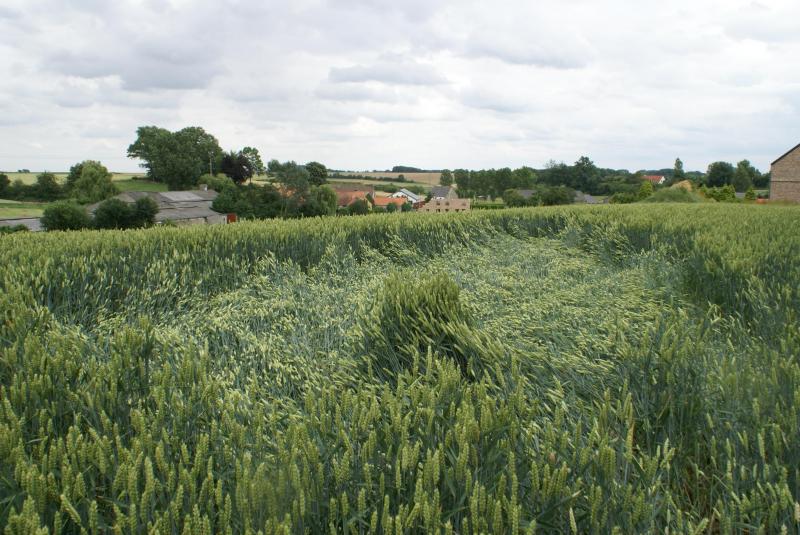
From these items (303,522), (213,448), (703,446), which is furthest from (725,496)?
(213,448)

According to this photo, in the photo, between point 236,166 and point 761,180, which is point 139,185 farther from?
point 761,180

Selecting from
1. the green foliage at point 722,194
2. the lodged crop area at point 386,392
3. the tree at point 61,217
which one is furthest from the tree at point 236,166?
the lodged crop area at point 386,392

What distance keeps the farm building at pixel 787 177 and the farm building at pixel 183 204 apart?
5719 cm

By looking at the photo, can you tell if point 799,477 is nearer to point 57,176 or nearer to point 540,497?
point 540,497

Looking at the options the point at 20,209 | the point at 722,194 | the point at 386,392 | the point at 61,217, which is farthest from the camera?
the point at 20,209

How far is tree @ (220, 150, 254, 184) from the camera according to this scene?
9306 centimetres

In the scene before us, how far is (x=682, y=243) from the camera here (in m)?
8.24

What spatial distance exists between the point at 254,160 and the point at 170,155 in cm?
1769

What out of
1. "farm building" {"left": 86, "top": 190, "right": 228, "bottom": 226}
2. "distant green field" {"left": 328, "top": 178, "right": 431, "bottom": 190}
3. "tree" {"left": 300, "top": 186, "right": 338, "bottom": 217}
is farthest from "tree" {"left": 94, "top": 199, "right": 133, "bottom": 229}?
"distant green field" {"left": 328, "top": 178, "right": 431, "bottom": 190}

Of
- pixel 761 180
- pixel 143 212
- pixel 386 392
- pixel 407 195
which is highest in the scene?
pixel 761 180

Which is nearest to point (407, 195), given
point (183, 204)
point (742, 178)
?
point (183, 204)

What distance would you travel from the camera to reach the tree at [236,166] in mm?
93062

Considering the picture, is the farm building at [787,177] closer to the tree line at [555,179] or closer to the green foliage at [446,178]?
the tree line at [555,179]

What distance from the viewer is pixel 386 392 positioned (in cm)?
212
